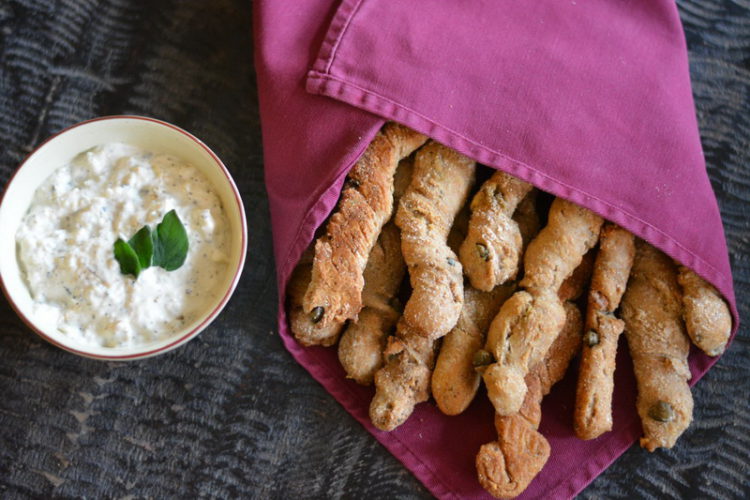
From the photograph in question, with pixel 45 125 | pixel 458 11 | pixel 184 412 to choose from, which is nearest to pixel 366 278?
pixel 184 412

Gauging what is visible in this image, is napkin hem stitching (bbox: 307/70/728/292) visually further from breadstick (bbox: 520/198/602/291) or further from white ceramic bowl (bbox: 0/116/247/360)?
white ceramic bowl (bbox: 0/116/247/360)

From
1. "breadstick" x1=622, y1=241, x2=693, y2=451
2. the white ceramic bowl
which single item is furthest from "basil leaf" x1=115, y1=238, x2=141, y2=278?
"breadstick" x1=622, y1=241, x2=693, y2=451

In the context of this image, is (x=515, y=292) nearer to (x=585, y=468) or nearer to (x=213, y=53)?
(x=585, y=468)

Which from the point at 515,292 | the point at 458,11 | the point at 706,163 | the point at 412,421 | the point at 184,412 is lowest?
the point at 184,412

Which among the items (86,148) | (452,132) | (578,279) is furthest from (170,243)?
(578,279)

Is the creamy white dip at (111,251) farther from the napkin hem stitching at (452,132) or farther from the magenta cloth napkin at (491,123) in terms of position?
the napkin hem stitching at (452,132)

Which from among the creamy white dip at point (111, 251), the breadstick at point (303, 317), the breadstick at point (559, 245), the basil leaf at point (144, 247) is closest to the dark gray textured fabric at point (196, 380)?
the breadstick at point (303, 317)
